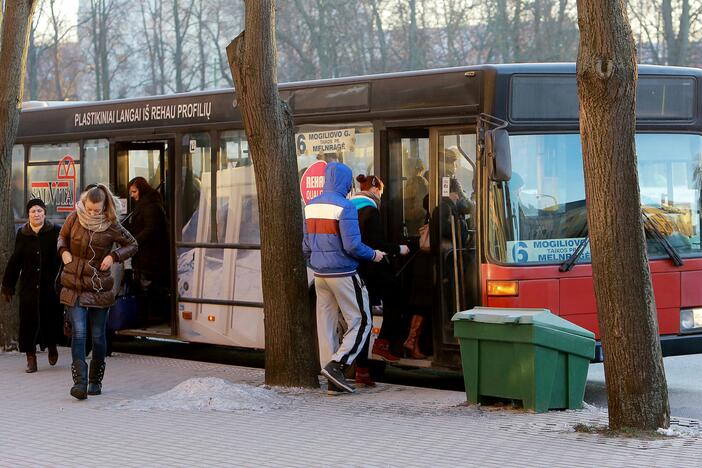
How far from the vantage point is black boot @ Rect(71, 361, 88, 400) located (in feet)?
33.2

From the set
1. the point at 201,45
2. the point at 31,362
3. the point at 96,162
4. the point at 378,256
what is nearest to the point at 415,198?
the point at 378,256

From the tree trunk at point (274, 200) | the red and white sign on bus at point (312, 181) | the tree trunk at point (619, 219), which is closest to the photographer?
the tree trunk at point (619, 219)

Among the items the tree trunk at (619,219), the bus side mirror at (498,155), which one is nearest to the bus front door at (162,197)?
the bus side mirror at (498,155)

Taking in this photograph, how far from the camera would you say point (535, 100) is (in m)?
10.4

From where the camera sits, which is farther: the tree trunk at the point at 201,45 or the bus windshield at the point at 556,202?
the tree trunk at the point at 201,45

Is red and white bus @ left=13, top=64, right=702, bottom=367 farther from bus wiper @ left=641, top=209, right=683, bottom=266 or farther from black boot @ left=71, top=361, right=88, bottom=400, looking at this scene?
black boot @ left=71, top=361, right=88, bottom=400

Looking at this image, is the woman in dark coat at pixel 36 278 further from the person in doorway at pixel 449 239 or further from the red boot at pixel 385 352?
the person in doorway at pixel 449 239

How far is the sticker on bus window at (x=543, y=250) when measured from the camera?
33.7 feet

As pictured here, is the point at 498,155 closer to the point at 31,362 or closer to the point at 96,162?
the point at 31,362

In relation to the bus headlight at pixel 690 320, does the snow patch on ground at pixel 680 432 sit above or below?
below

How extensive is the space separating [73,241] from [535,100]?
150 inches

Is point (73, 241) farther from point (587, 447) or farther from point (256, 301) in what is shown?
point (587, 447)

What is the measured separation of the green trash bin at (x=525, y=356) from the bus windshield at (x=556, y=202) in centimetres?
108

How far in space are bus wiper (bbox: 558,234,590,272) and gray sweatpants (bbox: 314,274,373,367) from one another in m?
1.58
